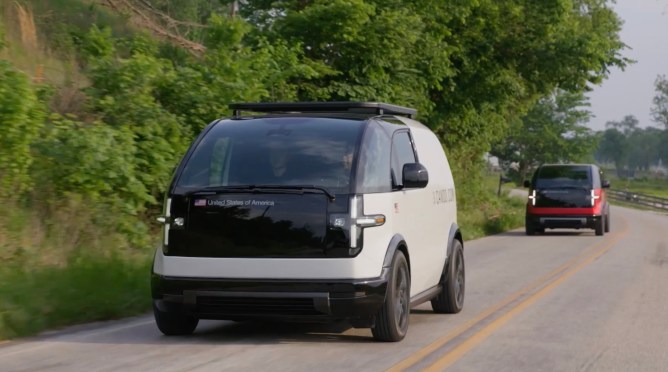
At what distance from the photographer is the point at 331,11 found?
2250 centimetres

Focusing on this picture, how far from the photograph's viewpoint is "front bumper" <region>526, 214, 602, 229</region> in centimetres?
2856

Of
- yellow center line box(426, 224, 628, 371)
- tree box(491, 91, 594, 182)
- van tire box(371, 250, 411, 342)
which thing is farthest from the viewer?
tree box(491, 91, 594, 182)

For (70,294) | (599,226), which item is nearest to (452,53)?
(599,226)

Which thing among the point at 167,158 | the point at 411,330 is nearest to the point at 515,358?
the point at 411,330

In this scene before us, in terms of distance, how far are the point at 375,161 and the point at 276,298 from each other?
1547mm

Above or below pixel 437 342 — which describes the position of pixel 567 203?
above

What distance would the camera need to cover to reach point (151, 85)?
55.6 feet

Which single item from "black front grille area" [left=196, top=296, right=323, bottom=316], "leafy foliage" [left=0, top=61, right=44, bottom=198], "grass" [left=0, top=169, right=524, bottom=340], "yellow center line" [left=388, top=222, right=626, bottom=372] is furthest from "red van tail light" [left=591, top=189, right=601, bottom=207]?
"black front grille area" [left=196, top=296, right=323, bottom=316]

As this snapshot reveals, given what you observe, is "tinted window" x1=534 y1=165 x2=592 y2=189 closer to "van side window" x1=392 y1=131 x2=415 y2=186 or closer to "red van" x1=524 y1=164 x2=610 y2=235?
"red van" x1=524 y1=164 x2=610 y2=235

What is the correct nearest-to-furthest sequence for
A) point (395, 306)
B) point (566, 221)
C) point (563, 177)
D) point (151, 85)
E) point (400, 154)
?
point (395, 306)
point (400, 154)
point (151, 85)
point (566, 221)
point (563, 177)

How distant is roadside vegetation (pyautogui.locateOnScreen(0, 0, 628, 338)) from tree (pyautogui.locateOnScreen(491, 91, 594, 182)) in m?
38.8

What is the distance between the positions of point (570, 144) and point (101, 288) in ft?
228

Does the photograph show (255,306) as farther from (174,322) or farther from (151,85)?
(151,85)

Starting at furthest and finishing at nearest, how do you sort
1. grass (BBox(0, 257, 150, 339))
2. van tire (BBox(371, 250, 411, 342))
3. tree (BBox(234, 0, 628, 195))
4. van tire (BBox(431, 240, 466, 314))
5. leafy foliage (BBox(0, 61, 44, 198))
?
tree (BBox(234, 0, 628, 195))
leafy foliage (BBox(0, 61, 44, 198))
van tire (BBox(431, 240, 466, 314))
grass (BBox(0, 257, 150, 339))
van tire (BBox(371, 250, 411, 342))
